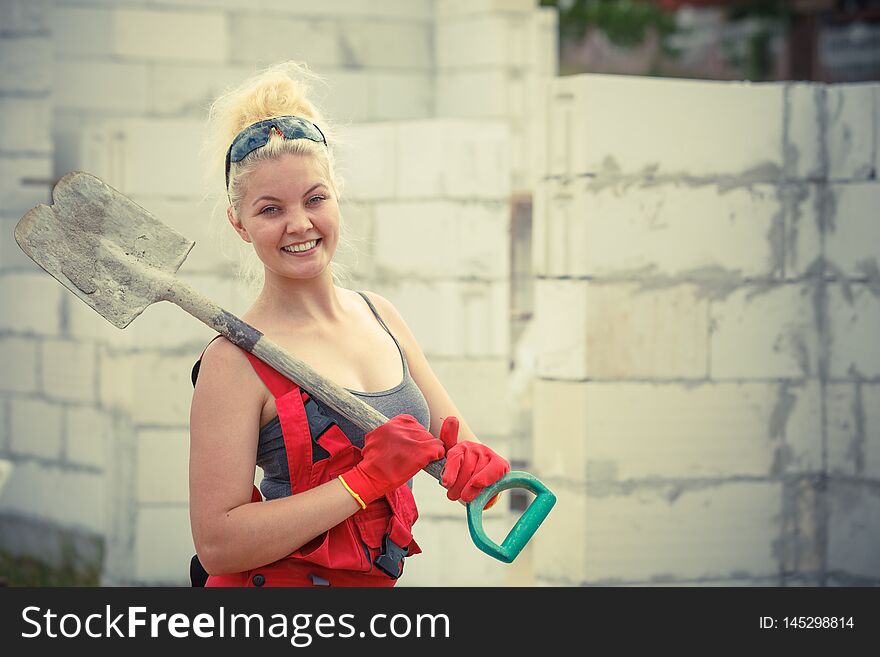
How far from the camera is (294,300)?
7.82 ft

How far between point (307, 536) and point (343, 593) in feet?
0.65

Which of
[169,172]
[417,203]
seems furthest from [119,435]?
[417,203]

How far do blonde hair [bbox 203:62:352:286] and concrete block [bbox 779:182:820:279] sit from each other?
2709 mm

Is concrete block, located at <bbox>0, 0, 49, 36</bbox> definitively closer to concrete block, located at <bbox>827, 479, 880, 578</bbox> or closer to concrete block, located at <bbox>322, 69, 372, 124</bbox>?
concrete block, located at <bbox>322, 69, 372, 124</bbox>

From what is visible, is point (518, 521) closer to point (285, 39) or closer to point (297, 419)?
point (297, 419)

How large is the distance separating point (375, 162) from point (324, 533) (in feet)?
10.7

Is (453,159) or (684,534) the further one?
(453,159)

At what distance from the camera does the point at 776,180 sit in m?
4.79

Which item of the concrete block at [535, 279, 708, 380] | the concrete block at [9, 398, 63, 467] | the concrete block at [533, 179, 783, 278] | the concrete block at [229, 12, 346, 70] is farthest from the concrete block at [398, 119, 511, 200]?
the concrete block at [9, 398, 63, 467]

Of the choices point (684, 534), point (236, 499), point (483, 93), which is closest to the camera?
point (236, 499)

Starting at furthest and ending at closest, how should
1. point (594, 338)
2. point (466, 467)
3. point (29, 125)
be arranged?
point (29, 125)
point (594, 338)
point (466, 467)

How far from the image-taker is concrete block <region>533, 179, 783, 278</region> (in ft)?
15.0

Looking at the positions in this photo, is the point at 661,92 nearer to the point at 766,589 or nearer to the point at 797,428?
the point at 797,428

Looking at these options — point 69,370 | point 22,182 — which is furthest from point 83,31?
point 69,370
